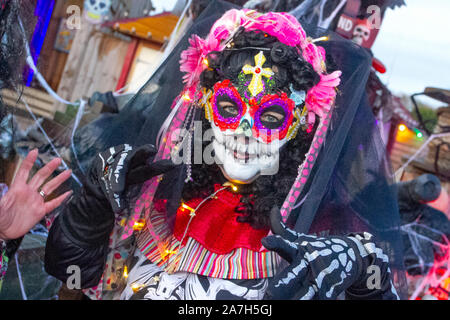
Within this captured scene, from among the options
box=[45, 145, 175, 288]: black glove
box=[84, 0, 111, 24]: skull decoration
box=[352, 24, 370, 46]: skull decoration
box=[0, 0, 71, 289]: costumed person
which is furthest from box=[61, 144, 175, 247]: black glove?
box=[84, 0, 111, 24]: skull decoration

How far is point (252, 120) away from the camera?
154cm

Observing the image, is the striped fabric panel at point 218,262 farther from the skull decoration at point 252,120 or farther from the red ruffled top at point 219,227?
the skull decoration at point 252,120

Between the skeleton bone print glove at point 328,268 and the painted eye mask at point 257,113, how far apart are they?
42 centimetres

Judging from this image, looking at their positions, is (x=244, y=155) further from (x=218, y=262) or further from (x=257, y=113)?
(x=218, y=262)

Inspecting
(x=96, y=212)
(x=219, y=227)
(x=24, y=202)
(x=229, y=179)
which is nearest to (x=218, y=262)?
(x=219, y=227)

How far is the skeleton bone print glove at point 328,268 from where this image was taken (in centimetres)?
118

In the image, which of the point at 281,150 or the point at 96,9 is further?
the point at 96,9

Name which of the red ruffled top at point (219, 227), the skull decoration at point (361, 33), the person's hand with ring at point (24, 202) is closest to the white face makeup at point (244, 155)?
the red ruffled top at point (219, 227)

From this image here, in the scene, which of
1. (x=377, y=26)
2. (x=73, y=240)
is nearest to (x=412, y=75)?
(x=377, y=26)

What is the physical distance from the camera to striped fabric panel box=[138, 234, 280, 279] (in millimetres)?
1556

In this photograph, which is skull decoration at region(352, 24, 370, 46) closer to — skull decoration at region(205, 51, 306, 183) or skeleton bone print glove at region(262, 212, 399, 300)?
skull decoration at region(205, 51, 306, 183)

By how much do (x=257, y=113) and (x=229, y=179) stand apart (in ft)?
0.92

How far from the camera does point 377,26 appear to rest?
1.85 meters
